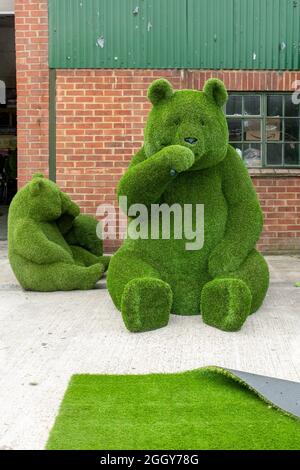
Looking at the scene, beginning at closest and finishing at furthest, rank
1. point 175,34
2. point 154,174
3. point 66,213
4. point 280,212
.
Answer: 1. point 154,174
2. point 66,213
3. point 175,34
4. point 280,212

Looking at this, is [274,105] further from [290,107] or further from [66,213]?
[66,213]

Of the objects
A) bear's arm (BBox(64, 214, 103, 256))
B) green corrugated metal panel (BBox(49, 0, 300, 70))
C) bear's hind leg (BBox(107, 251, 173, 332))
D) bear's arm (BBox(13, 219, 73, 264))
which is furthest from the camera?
green corrugated metal panel (BBox(49, 0, 300, 70))

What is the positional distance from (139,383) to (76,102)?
540 centimetres

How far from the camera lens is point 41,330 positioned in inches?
202

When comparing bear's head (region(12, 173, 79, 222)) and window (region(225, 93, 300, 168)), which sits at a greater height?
window (region(225, 93, 300, 168))

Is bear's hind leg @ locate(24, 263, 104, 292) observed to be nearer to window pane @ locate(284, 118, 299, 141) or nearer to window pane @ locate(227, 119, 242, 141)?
window pane @ locate(227, 119, 242, 141)

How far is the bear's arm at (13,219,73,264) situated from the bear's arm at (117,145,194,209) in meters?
1.31

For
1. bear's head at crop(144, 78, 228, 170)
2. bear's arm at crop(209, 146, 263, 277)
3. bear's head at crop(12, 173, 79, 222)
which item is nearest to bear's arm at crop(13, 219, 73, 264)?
bear's head at crop(12, 173, 79, 222)

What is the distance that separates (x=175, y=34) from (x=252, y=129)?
1634 millimetres

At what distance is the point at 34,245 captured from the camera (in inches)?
246

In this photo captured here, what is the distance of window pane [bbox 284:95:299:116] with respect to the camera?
8672 mm

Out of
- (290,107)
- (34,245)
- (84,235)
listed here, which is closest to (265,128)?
(290,107)

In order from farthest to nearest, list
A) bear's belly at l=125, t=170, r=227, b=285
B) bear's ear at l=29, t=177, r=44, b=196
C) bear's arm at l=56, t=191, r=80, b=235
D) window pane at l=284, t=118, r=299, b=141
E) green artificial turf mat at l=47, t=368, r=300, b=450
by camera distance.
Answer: window pane at l=284, t=118, r=299, b=141 < bear's arm at l=56, t=191, r=80, b=235 < bear's ear at l=29, t=177, r=44, b=196 < bear's belly at l=125, t=170, r=227, b=285 < green artificial turf mat at l=47, t=368, r=300, b=450

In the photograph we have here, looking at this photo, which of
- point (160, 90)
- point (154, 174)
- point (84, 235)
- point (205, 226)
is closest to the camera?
point (154, 174)
